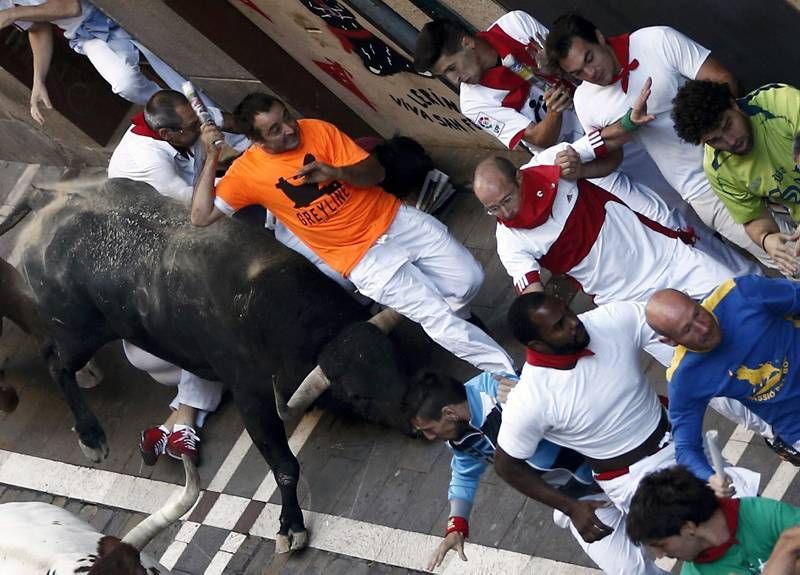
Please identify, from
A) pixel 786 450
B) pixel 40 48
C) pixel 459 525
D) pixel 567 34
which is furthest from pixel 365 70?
pixel 786 450

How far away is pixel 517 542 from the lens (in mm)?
7797

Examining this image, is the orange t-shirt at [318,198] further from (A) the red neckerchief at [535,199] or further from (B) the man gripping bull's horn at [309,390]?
(A) the red neckerchief at [535,199]

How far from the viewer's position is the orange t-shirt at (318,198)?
799 centimetres

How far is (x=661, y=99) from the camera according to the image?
6.95 m

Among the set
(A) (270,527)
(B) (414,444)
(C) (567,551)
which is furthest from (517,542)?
(A) (270,527)

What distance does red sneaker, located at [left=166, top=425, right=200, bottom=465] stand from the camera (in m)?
9.73

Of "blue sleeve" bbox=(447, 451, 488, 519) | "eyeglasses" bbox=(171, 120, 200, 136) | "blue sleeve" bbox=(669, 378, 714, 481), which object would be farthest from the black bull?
"blue sleeve" bbox=(669, 378, 714, 481)

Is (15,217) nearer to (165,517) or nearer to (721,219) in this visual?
(165,517)

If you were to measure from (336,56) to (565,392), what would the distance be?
16.7 feet

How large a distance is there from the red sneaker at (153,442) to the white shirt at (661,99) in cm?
407

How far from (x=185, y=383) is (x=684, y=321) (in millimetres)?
5286

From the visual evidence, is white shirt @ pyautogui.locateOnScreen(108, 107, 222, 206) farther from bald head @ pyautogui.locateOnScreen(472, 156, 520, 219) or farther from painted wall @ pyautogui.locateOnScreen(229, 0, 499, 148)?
bald head @ pyautogui.locateOnScreen(472, 156, 520, 219)

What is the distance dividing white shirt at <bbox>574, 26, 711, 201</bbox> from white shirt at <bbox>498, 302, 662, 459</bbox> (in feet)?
4.57

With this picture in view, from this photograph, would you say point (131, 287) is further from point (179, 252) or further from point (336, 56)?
point (336, 56)
